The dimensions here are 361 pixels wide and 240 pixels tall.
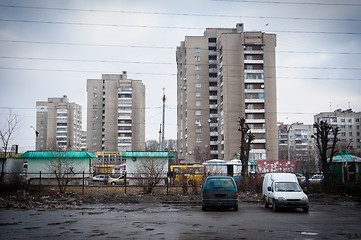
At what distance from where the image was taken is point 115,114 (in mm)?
118812

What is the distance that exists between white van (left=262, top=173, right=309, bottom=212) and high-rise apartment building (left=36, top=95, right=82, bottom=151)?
118m

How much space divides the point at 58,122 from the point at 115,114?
30648 mm

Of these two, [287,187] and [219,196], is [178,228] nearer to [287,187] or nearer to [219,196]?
[219,196]

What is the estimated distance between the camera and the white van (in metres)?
19.5

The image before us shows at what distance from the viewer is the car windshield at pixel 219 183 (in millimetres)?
20344

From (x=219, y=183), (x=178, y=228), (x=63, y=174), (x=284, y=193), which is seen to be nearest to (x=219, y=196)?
(x=219, y=183)

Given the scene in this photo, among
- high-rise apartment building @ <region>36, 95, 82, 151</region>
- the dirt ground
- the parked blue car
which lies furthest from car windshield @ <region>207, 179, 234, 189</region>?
high-rise apartment building @ <region>36, 95, 82, 151</region>

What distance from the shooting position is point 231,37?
8981cm

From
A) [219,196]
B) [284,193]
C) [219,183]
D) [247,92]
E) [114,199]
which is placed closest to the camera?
[284,193]

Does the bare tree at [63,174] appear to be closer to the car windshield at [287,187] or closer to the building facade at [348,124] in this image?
the car windshield at [287,187]

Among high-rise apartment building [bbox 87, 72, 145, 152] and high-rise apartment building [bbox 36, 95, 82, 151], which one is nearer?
high-rise apartment building [bbox 87, 72, 145, 152]

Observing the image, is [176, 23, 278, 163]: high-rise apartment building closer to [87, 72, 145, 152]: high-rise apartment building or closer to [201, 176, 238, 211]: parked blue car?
[87, 72, 145, 152]: high-rise apartment building

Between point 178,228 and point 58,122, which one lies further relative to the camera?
point 58,122

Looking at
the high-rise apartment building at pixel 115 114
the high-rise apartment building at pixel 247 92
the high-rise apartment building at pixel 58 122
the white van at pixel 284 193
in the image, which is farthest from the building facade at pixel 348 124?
the white van at pixel 284 193
